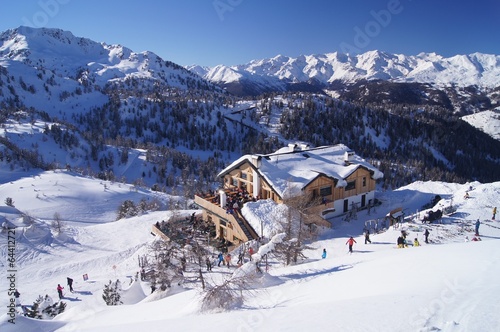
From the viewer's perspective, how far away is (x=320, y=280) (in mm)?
16203

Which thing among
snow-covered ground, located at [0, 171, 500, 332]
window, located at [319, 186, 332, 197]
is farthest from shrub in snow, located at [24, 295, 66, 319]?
window, located at [319, 186, 332, 197]

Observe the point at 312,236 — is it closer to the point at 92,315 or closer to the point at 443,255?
the point at 443,255

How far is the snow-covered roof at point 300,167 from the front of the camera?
34562 mm

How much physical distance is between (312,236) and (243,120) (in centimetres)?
15977

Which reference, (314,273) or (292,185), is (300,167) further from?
(314,273)

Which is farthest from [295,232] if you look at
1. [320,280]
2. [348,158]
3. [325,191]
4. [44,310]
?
[348,158]

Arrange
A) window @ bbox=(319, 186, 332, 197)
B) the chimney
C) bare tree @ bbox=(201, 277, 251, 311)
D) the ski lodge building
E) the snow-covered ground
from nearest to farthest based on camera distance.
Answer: the snow-covered ground
bare tree @ bbox=(201, 277, 251, 311)
the ski lodge building
window @ bbox=(319, 186, 332, 197)
the chimney

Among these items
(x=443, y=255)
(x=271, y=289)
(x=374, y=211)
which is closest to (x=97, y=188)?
(x=374, y=211)

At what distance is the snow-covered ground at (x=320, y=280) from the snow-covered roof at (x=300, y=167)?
12.3 feet

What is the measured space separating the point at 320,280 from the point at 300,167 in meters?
22.5

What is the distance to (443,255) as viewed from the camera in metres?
15.3

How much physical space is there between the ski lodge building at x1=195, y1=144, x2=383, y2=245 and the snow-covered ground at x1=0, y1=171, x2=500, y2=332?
A: 211cm

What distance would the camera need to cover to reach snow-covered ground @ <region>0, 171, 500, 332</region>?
364 inches

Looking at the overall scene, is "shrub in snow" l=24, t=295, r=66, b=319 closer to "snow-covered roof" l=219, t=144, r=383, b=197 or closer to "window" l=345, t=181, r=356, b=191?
"snow-covered roof" l=219, t=144, r=383, b=197
